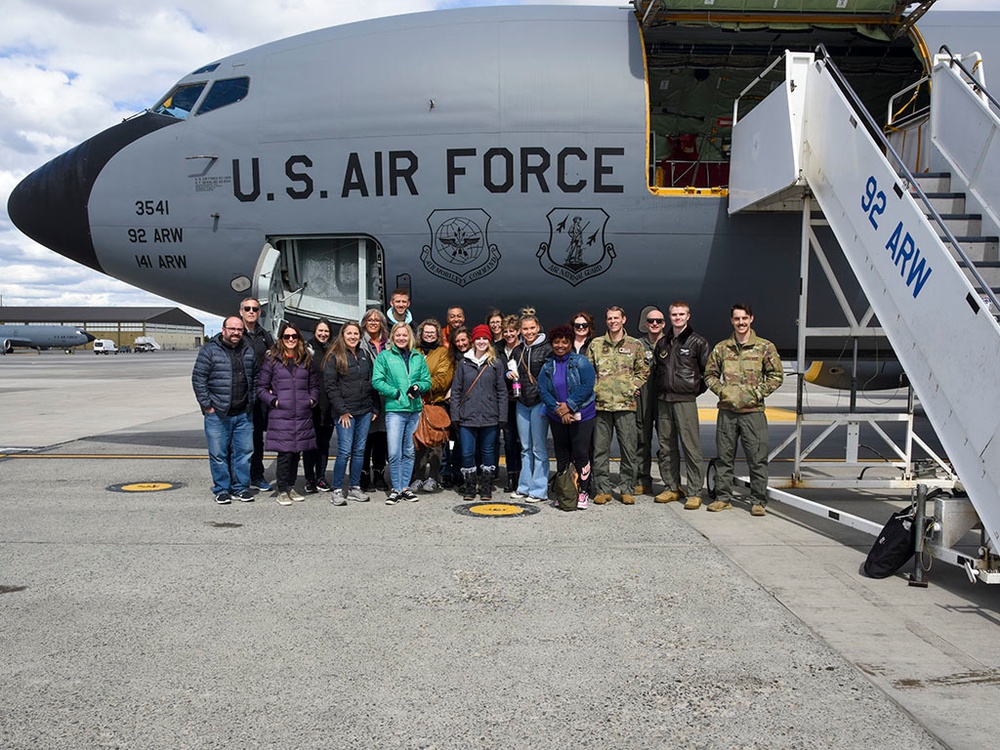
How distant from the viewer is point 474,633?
431cm

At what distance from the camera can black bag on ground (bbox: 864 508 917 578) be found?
17.3ft

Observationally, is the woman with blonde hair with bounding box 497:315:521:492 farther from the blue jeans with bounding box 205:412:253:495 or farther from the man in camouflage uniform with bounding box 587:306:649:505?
the blue jeans with bounding box 205:412:253:495

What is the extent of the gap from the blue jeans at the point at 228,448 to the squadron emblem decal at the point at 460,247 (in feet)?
8.50

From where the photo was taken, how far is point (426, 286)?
8680 mm

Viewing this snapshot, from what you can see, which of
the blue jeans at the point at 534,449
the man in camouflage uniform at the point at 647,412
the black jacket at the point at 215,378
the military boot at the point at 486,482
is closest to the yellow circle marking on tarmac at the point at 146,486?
the black jacket at the point at 215,378

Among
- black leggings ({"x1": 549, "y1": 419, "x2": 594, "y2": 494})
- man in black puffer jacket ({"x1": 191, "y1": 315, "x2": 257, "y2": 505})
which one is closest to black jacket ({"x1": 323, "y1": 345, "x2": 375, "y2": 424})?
man in black puffer jacket ({"x1": 191, "y1": 315, "x2": 257, "y2": 505})

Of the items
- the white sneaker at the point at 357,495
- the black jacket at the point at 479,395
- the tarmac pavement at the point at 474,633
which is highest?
the black jacket at the point at 479,395

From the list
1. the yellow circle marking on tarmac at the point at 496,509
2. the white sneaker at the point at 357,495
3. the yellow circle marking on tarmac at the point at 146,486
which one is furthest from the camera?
the yellow circle marking on tarmac at the point at 146,486

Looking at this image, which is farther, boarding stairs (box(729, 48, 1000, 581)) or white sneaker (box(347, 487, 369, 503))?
white sneaker (box(347, 487, 369, 503))

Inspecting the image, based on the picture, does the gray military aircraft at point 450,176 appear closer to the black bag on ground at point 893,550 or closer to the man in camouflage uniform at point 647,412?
the man in camouflage uniform at point 647,412

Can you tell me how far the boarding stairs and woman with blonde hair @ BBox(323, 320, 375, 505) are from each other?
13.8 ft

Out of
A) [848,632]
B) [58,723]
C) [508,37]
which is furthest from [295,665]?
[508,37]

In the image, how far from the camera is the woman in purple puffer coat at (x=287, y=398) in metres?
7.48

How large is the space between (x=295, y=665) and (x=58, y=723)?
1031mm
